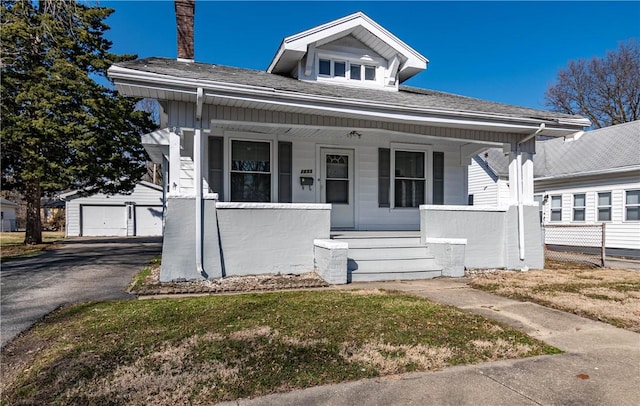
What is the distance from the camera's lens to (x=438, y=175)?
34.2 feet

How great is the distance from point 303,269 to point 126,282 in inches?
128

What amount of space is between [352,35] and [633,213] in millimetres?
12121

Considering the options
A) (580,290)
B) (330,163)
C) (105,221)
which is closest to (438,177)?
(330,163)

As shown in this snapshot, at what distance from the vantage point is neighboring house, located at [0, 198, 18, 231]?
3591 cm

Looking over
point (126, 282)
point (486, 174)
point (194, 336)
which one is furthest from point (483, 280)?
point (486, 174)

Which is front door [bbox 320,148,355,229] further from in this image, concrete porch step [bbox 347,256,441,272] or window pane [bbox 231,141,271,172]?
concrete porch step [bbox 347,256,441,272]

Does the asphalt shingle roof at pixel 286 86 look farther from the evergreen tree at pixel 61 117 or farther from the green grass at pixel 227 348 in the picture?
the evergreen tree at pixel 61 117

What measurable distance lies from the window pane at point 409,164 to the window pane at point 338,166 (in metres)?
1.37

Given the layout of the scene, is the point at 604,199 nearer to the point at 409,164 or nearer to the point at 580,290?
the point at 409,164

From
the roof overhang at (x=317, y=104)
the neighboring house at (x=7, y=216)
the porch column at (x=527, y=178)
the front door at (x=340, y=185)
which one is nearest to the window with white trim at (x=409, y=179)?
the front door at (x=340, y=185)

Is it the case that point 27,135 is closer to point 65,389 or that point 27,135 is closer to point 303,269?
point 303,269

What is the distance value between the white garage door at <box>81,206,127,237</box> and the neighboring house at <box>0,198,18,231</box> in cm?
1709

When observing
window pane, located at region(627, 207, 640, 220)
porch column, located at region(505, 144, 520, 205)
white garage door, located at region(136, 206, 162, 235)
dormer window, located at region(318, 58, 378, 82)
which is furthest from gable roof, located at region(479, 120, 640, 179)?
white garage door, located at region(136, 206, 162, 235)

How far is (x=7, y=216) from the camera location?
38812 mm
